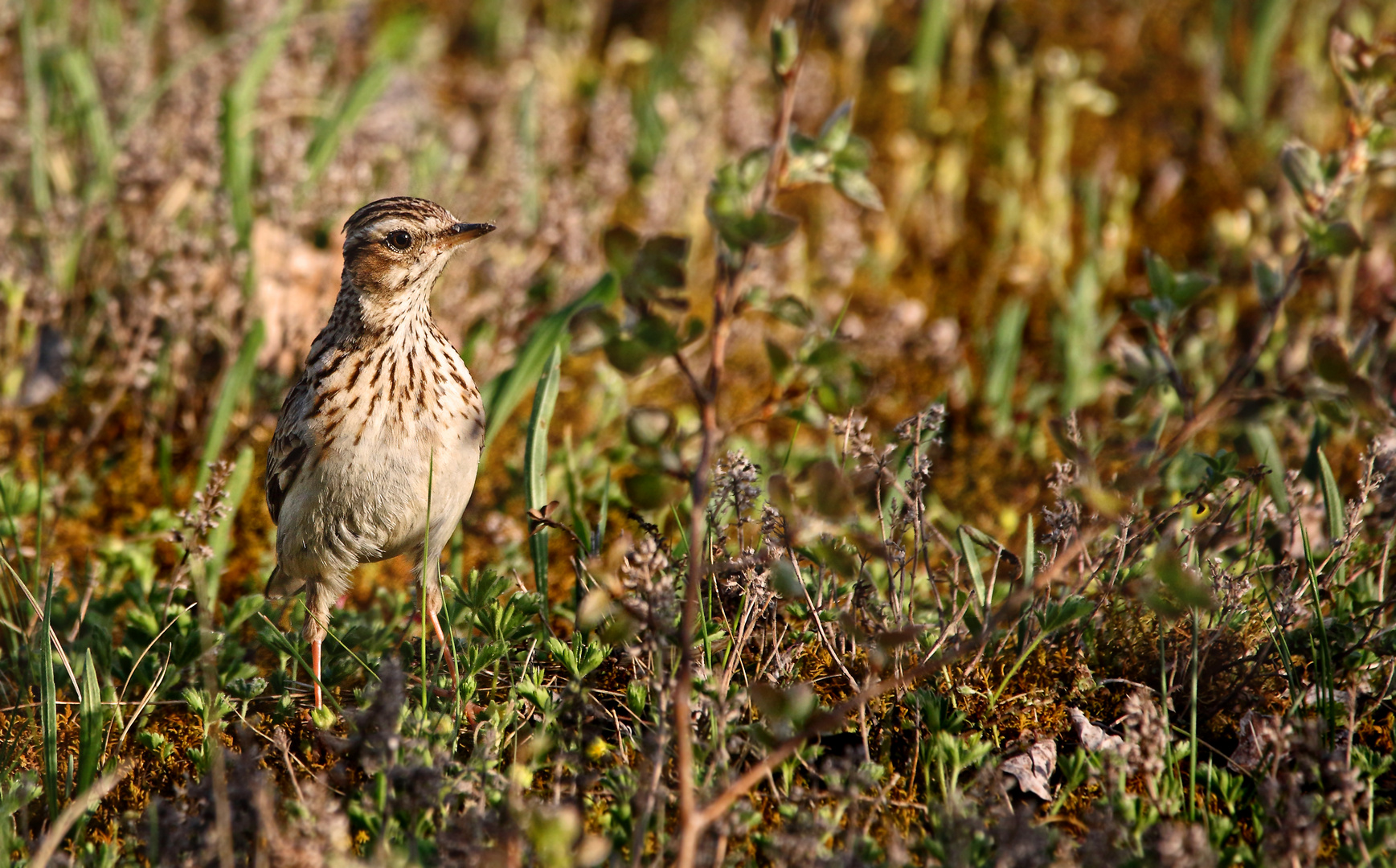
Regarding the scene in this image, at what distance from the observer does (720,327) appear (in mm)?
2418

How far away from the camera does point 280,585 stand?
424cm

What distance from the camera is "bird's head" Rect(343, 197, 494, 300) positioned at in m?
3.95

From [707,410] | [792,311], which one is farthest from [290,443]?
[792,311]

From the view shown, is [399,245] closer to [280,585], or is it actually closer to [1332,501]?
[280,585]

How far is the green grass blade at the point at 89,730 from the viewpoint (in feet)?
9.98

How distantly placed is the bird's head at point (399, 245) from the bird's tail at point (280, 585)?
1.03m

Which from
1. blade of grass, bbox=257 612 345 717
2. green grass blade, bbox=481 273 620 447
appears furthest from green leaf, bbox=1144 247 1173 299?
blade of grass, bbox=257 612 345 717

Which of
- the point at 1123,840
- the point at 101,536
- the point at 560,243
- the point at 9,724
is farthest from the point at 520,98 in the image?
the point at 1123,840

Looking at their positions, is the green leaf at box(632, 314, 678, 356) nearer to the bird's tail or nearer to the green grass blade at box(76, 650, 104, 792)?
the green grass blade at box(76, 650, 104, 792)

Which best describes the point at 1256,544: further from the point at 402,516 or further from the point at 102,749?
the point at 102,749

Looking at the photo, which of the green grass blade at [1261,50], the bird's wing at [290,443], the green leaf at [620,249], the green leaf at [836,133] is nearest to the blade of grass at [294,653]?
the bird's wing at [290,443]

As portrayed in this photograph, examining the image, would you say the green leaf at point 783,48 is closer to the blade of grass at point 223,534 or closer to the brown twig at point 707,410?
the brown twig at point 707,410

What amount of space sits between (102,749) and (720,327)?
215cm

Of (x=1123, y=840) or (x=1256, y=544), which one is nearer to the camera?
(x=1123, y=840)
